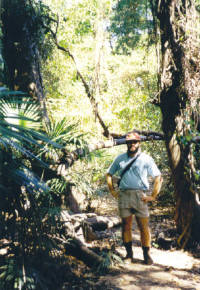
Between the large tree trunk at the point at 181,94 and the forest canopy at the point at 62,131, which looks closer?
the forest canopy at the point at 62,131

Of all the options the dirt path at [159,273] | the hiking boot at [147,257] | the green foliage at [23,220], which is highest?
the green foliage at [23,220]

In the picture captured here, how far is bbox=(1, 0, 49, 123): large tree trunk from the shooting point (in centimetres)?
496

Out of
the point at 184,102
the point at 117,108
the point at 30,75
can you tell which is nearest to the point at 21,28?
the point at 30,75

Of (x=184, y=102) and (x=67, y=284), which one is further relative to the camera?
(x=184, y=102)

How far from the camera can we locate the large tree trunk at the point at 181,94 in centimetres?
437

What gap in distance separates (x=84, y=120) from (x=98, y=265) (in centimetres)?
404

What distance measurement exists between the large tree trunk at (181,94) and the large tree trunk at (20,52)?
7.27 feet

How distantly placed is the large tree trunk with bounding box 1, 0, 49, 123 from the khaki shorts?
6.97 feet

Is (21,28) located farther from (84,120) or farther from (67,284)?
(67,284)

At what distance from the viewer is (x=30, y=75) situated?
4.99m

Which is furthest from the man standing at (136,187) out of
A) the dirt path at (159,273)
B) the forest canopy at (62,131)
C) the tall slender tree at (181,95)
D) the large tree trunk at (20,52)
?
the large tree trunk at (20,52)

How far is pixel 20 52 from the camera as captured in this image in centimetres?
502

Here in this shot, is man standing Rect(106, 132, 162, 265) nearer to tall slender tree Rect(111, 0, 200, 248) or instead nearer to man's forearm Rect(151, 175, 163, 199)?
Result: man's forearm Rect(151, 175, 163, 199)

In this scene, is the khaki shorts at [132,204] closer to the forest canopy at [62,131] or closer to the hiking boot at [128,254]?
the hiking boot at [128,254]
